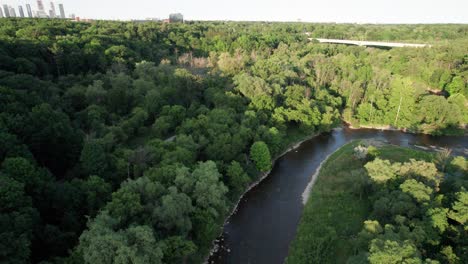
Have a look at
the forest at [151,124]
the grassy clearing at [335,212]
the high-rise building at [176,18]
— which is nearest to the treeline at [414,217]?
the grassy clearing at [335,212]

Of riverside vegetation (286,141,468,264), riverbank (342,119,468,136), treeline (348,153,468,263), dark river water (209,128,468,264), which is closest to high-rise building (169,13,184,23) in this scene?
riverbank (342,119,468,136)

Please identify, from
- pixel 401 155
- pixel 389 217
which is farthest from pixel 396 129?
pixel 389 217

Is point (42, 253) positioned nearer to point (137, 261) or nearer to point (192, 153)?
point (137, 261)

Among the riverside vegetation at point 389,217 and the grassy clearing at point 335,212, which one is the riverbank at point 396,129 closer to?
the grassy clearing at point 335,212

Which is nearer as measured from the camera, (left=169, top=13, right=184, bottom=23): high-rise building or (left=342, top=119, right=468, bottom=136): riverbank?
(left=342, top=119, right=468, bottom=136): riverbank

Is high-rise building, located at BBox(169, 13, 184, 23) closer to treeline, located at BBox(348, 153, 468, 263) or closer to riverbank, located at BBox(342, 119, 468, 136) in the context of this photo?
riverbank, located at BBox(342, 119, 468, 136)

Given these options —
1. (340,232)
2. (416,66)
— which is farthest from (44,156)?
(416,66)

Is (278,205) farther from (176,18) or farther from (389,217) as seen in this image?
(176,18)
